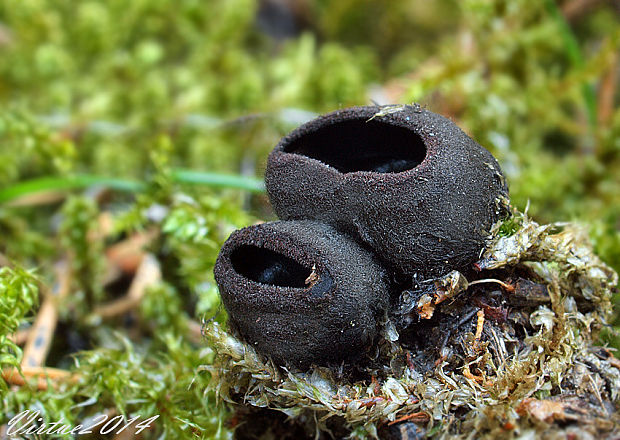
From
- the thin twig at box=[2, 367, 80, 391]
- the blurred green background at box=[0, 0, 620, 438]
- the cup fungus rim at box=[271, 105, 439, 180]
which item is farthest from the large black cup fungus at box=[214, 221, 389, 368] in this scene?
the thin twig at box=[2, 367, 80, 391]

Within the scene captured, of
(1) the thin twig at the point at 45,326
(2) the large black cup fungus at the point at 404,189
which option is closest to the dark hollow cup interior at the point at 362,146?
(2) the large black cup fungus at the point at 404,189

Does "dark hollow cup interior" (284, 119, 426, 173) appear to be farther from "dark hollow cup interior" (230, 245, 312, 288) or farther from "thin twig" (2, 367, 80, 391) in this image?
"thin twig" (2, 367, 80, 391)

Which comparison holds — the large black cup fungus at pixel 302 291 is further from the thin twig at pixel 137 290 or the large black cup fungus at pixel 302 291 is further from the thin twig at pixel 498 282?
the thin twig at pixel 137 290

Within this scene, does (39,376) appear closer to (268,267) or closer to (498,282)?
(268,267)

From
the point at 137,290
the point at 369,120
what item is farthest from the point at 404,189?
the point at 137,290

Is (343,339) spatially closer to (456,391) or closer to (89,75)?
(456,391)

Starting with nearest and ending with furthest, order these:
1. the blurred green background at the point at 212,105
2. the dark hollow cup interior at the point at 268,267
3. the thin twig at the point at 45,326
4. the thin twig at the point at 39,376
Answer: the dark hollow cup interior at the point at 268,267 < the thin twig at the point at 39,376 < the thin twig at the point at 45,326 < the blurred green background at the point at 212,105

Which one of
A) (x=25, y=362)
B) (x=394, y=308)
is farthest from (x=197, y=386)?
(x=25, y=362)

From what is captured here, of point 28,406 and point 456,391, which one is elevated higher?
point 456,391
